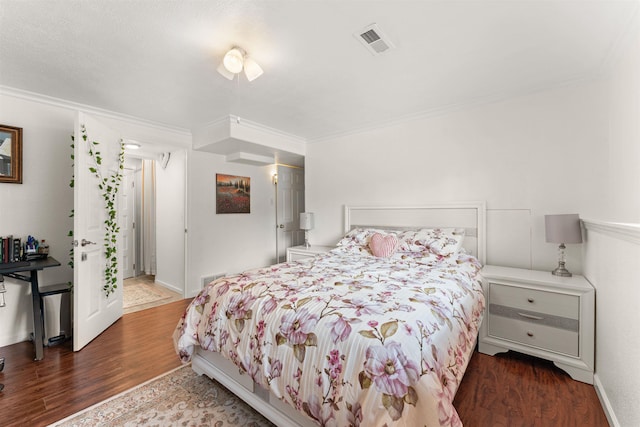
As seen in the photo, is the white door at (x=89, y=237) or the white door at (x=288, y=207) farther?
the white door at (x=288, y=207)

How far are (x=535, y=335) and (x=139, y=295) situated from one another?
464 centimetres

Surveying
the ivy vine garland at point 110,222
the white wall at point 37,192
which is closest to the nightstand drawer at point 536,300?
the ivy vine garland at point 110,222

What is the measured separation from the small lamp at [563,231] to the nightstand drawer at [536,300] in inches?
12.7

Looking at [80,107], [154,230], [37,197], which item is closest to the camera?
[37,197]

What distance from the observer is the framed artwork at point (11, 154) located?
96.3 inches

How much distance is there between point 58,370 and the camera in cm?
209

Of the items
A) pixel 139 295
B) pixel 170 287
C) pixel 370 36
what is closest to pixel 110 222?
pixel 139 295

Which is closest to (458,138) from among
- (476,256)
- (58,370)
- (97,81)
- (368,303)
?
(476,256)

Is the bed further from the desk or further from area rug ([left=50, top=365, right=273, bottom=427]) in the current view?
the desk

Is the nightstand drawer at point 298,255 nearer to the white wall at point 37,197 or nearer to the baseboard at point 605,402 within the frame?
the white wall at point 37,197

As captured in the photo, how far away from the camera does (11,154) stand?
249cm

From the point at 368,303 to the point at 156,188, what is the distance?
4.41 m

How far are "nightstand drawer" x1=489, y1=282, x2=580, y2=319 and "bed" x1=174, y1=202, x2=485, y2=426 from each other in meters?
0.21

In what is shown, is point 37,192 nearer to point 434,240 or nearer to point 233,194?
point 233,194
